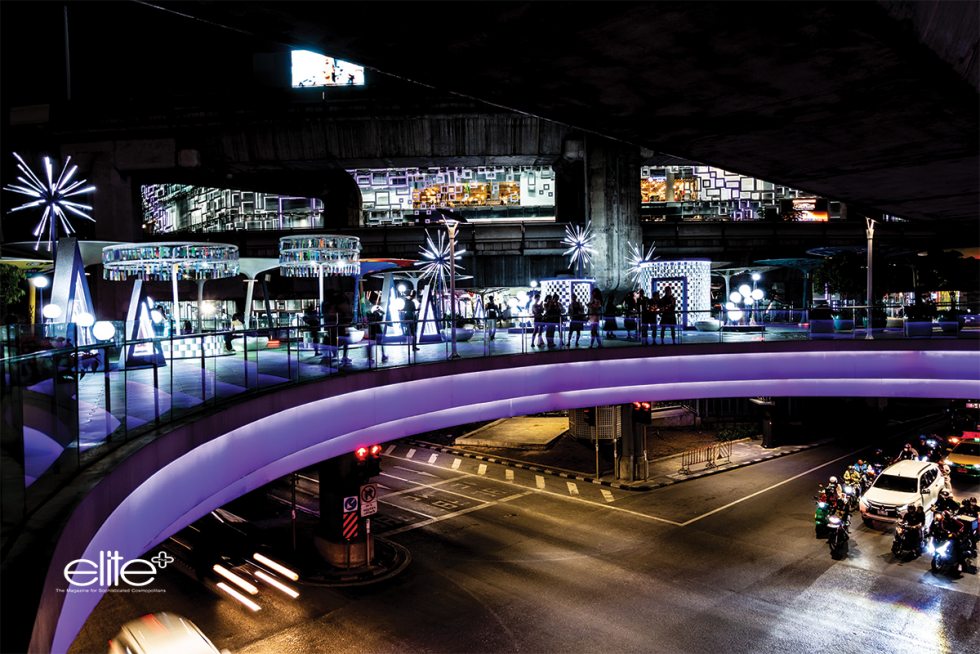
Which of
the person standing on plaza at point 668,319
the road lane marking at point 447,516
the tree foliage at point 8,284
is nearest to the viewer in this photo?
the person standing on plaza at point 668,319

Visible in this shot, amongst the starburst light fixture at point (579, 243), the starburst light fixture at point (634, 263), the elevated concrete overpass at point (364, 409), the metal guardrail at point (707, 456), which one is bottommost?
the metal guardrail at point (707, 456)

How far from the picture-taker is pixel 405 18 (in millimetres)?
4590

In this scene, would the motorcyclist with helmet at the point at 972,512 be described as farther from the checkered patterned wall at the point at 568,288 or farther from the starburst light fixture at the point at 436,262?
the starburst light fixture at the point at 436,262

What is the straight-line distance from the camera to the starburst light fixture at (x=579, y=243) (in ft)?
101

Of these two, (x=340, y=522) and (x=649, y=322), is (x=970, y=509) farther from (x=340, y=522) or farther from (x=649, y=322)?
(x=340, y=522)

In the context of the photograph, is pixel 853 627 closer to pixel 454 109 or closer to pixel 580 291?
pixel 580 291

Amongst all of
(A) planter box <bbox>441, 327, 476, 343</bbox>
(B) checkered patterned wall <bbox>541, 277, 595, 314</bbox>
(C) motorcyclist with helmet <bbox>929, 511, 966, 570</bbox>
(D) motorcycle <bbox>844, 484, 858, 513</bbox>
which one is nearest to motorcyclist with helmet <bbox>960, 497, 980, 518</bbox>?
(C) motorcyclist with helmet <bbox>929, 511, 966, 570</bbox>

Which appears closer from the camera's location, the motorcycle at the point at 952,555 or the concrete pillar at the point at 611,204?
the motorcycle at the point at 952,555

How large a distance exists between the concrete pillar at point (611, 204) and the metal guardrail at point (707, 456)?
836 cm

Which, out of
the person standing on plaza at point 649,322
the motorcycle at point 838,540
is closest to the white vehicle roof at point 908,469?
the motorcycle at point 838,540

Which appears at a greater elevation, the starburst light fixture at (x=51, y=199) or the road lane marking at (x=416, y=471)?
the starburst light fixture at (x=51, y=199)

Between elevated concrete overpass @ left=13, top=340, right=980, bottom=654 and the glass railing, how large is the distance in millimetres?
283

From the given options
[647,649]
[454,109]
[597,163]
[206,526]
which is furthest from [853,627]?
[454,109]

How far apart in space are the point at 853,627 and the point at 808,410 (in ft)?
77.6
